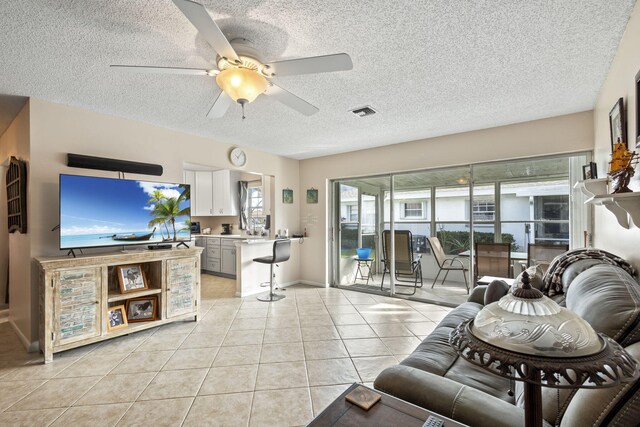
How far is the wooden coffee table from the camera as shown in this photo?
2.89 feet

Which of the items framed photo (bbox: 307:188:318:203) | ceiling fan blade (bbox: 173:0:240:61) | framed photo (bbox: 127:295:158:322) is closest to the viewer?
ceiling fan blade (bbox: 173:0:240:61)

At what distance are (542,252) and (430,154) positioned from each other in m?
1.86

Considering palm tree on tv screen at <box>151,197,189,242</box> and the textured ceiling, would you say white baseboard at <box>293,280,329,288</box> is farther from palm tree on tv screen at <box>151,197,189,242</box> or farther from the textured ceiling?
the textured ceiling

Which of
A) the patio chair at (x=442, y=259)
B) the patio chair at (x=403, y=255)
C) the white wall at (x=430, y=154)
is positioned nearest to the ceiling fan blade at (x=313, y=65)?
the white wall at (x=430, y=154)

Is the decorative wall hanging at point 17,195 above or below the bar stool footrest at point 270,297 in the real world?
above

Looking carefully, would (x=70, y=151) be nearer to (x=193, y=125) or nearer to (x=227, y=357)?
(x=193, y=125)

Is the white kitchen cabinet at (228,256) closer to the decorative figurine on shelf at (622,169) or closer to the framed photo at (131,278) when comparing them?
the framed photo at (131,278)

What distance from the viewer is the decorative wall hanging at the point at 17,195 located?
2744mm

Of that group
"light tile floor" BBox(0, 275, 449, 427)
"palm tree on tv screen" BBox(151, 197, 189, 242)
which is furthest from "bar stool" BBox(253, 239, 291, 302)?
"palm tree on tv screen" BBox(151, 197, 189, 242)

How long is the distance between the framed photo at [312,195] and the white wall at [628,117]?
12.5 feet

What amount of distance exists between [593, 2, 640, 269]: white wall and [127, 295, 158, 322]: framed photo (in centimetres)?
408

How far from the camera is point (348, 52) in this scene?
1976mm

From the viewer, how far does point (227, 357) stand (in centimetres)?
257

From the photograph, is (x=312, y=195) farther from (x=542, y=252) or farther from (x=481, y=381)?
(x=481, y=381)
